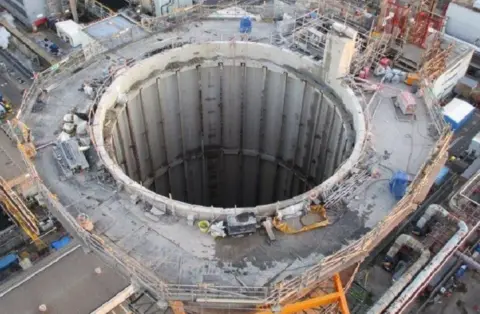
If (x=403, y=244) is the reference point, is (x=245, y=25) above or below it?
above

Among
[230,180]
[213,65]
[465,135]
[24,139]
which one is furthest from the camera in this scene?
[465,135]

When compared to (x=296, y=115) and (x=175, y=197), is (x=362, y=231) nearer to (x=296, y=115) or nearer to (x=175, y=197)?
(x=296, y=115)

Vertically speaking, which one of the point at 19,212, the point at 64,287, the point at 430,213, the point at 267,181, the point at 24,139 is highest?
the point at 24,139

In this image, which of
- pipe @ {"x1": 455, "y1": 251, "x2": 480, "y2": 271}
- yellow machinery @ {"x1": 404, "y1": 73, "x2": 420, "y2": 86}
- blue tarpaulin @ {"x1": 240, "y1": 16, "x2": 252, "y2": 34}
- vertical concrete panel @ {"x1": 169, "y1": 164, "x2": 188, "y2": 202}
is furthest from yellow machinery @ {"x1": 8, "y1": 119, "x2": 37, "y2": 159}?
pipe @ {"x1": 455, "y1": 251, "x2": 480, "y2": 271}

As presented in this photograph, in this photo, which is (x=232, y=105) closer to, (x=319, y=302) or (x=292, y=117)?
(x=292, y=117)

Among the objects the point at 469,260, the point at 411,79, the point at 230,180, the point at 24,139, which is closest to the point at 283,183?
the point at 230,180

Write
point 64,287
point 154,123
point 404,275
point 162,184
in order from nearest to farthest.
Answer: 1. point 64,287
2. point 404,275
3. point 154,123
4. point 162,184

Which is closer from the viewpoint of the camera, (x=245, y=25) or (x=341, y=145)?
(x=341, y=145)
